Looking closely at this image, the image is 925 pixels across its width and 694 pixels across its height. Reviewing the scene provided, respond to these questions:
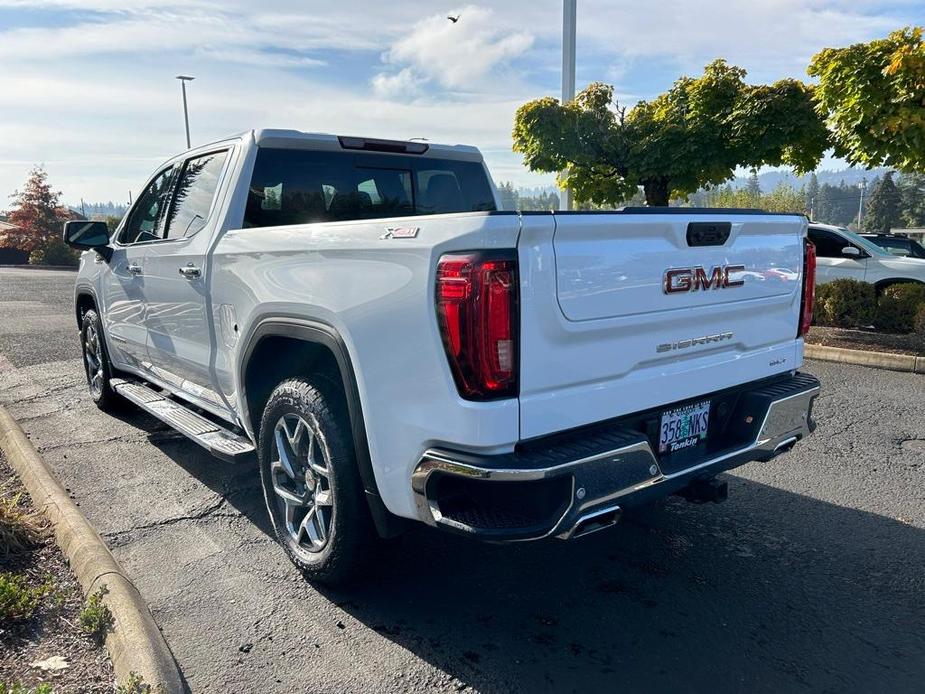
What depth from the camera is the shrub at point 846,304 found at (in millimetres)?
10062

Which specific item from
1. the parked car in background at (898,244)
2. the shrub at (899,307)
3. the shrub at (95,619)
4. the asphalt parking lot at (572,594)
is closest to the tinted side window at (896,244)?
Answer: the parked car in background at (898,244)

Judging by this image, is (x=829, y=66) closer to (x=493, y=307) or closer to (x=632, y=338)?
(x=632, y=338)

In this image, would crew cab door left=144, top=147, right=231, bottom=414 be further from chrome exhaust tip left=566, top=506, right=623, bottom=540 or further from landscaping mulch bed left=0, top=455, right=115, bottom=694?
chrome exhaust tip left=566, top=506, right=623, bottom=540

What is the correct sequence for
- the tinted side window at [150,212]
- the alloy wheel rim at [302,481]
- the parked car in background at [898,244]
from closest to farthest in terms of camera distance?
the alloy wheel rim at [302,481] < the tinted side window at [150,212] < the parked car in background at [898,244]

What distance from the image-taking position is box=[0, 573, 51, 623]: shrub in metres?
2.89

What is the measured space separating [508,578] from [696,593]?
860mm

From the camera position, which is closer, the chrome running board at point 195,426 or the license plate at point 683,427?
the license plate at point 683,427

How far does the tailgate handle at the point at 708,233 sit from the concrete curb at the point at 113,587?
256cm

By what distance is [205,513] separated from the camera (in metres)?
4.20

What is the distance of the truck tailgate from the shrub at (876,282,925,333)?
24.6 feet

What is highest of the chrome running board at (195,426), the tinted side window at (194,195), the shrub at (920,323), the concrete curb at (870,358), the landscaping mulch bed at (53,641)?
the tinted side window at (194,195)

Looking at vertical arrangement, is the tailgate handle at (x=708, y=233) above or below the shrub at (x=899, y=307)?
above

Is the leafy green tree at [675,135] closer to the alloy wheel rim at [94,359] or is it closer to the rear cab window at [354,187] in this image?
the rear cab window at [354,187]

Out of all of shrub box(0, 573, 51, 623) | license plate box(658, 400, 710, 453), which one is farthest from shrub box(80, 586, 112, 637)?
license plate box(658, 400, 710, 453)
